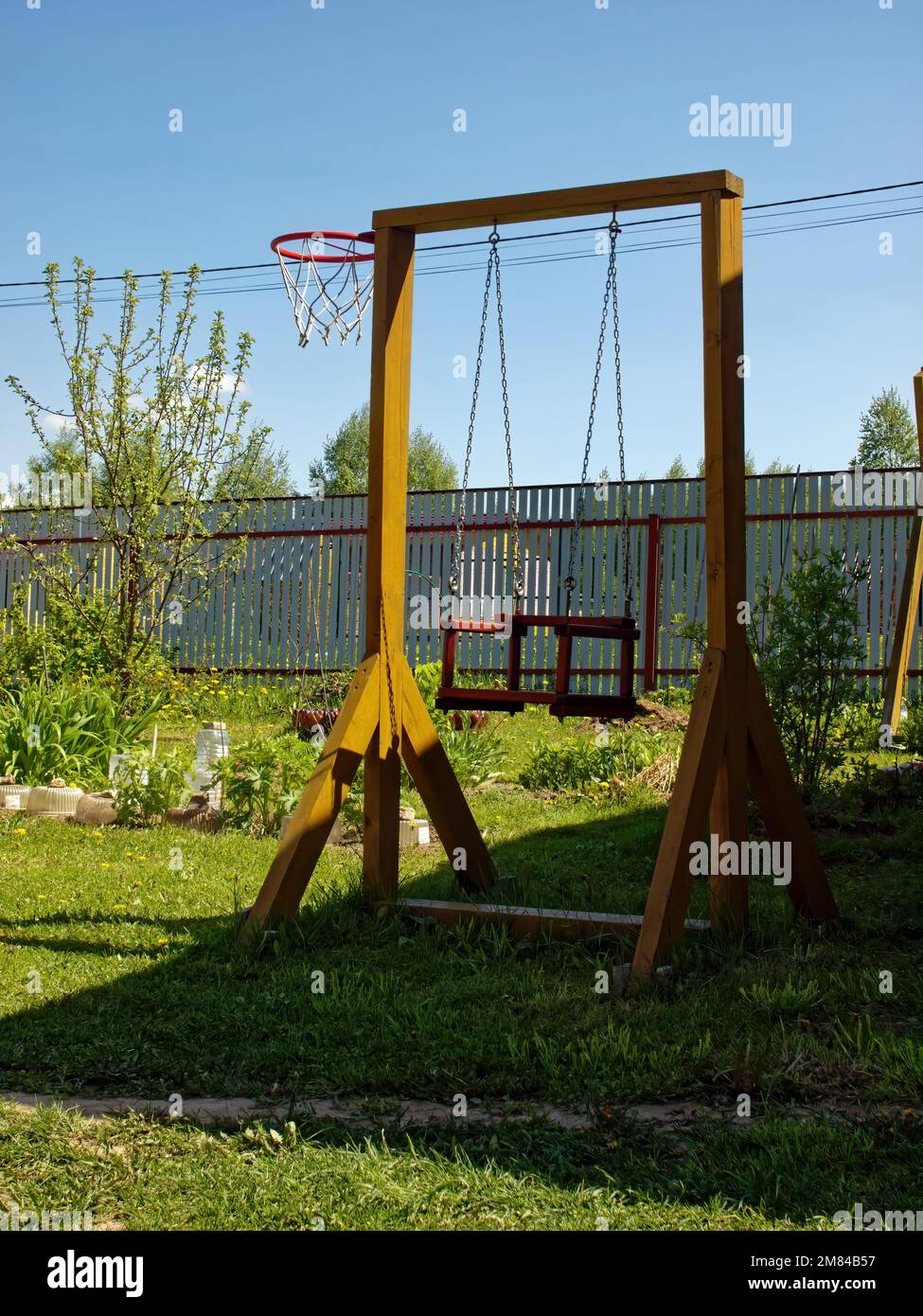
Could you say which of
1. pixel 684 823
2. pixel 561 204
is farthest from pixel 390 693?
pixel 561 204

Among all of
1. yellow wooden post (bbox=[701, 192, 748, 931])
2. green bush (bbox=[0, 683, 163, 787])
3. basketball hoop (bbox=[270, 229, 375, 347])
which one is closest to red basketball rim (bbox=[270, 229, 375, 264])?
basketball hoop (bbox=[270, 229, 375, 347])

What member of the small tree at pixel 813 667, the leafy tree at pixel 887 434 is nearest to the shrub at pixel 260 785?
the small tree at pixel 813 667

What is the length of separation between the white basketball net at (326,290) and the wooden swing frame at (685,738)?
7683mm

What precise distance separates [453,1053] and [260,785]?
397 centimetres

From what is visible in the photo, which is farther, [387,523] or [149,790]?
[149,790]

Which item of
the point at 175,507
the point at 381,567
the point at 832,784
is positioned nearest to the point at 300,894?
the point at 381,567

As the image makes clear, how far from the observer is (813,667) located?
308 inches

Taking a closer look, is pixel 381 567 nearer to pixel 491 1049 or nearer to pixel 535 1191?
pixel 491 1049

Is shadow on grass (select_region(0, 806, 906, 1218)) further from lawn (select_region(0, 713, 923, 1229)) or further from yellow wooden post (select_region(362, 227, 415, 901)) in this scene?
yellow wooden post (select_region(362, 227, 415, 901))

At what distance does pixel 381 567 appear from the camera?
573 centimetres

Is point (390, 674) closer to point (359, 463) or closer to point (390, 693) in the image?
point (390, 693)

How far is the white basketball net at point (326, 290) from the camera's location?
1327cm
